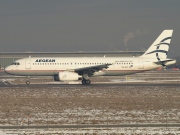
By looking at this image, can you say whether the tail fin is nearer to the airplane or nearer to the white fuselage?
the airplane

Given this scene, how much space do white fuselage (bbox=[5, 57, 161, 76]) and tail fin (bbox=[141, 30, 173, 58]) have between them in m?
2.84

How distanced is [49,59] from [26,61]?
2.98m

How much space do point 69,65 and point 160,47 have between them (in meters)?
13.5

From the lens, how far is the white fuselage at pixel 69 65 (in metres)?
49.5

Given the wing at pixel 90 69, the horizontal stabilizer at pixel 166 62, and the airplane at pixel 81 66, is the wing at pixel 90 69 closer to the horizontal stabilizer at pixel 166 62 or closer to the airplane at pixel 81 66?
the airplane at pixel 81 66

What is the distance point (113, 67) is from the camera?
50.0 metres

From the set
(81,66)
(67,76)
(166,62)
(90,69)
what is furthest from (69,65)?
(166,62)

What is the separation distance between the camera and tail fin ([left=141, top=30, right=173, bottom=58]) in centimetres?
5375

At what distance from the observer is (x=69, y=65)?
164 ft

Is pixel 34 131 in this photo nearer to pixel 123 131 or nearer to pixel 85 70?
pixel 123 131

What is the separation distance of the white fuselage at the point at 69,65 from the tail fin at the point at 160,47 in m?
2.84

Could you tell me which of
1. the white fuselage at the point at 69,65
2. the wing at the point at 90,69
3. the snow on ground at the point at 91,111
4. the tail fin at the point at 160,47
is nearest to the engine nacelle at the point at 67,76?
the wing at the point at 90,69

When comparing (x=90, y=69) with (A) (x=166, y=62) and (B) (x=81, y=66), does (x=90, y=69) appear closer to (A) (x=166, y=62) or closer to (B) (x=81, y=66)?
(B) (x=81, y=66)

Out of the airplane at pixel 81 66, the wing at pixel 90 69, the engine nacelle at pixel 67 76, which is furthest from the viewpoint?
the airplane at pixel 81 66
